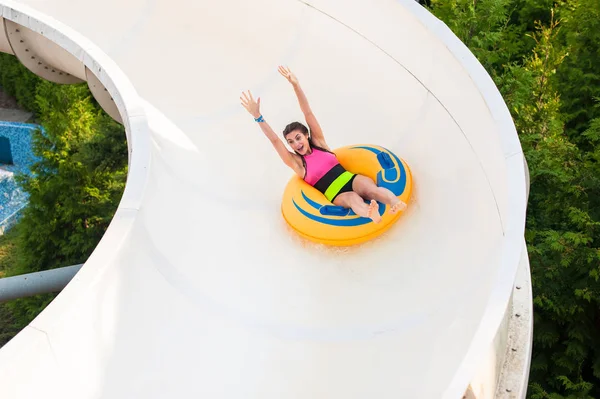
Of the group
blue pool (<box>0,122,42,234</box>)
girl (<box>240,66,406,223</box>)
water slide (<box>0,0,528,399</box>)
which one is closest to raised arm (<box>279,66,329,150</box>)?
girl (<box>240,66,406,223</box>)

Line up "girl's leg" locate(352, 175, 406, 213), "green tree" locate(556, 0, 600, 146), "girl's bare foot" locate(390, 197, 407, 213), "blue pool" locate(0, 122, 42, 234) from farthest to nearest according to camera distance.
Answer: "blue pool" locate(0, 122, 42, 234)
"green tree" locate(556, 0, 600, 146)
"girl's leg" locate(352, 175, 406, 213)
"girl's bare foot" locate(390, 197, 407, 213)

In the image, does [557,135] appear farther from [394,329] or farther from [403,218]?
[394,329]

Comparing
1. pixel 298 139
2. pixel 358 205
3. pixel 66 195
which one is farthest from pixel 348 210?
pixel 66 195

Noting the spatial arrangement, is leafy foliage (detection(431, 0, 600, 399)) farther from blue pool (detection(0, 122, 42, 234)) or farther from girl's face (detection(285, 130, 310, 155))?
blue pool (detection(0, 122, 42, 234))

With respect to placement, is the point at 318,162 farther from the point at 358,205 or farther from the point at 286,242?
the point at 286,242

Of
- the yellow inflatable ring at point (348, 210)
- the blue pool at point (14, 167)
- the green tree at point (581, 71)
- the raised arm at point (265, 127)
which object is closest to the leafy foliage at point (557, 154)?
the green tree at point (581, 71)

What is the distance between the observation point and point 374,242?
4.65m

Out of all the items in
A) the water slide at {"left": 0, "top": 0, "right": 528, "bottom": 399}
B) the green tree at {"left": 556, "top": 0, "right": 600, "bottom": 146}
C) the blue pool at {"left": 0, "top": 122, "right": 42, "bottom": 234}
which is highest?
the green tree at {"left": 556, "top": 0, "right": 600, "bottom": 146}

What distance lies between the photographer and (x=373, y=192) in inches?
179

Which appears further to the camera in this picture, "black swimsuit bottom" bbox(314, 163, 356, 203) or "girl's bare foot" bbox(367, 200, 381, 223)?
"black swimsuit bottom" bbox(314, 163, 356, 203)

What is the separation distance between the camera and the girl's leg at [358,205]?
436 centimetres

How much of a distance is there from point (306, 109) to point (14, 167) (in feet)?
28.4

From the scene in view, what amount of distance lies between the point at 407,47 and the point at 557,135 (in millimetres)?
2473

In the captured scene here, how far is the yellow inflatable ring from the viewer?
15.1 ft
